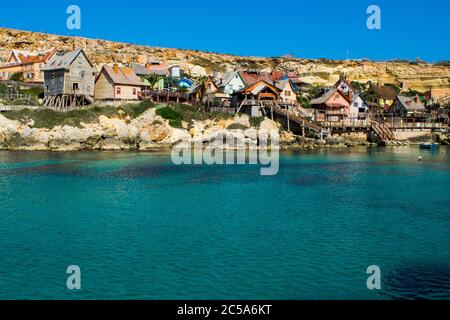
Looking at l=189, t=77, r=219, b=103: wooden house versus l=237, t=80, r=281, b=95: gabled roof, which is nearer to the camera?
l=237, t=80, r=281, b=95: gabled roof

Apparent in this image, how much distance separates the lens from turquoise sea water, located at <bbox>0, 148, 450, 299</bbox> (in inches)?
769

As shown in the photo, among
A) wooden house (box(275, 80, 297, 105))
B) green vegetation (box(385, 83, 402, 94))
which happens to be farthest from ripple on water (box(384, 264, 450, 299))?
green vegetation (box(385, 83, 402, 94))

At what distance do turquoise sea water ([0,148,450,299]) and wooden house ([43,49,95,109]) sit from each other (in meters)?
34.7

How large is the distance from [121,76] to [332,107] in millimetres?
41446

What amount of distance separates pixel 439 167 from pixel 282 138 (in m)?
30.9

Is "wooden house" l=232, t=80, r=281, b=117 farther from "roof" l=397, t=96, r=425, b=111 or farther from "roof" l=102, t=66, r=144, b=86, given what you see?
"roof" l=397, t=96, r=425, b=111

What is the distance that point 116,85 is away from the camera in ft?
272

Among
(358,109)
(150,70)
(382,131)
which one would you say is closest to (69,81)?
(150,70)

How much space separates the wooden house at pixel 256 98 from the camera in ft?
291

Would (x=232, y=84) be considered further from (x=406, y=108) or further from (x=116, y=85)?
(x=406, y=108)

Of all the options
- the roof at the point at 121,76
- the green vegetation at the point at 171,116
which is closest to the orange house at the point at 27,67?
the roof at the point at 121,76
